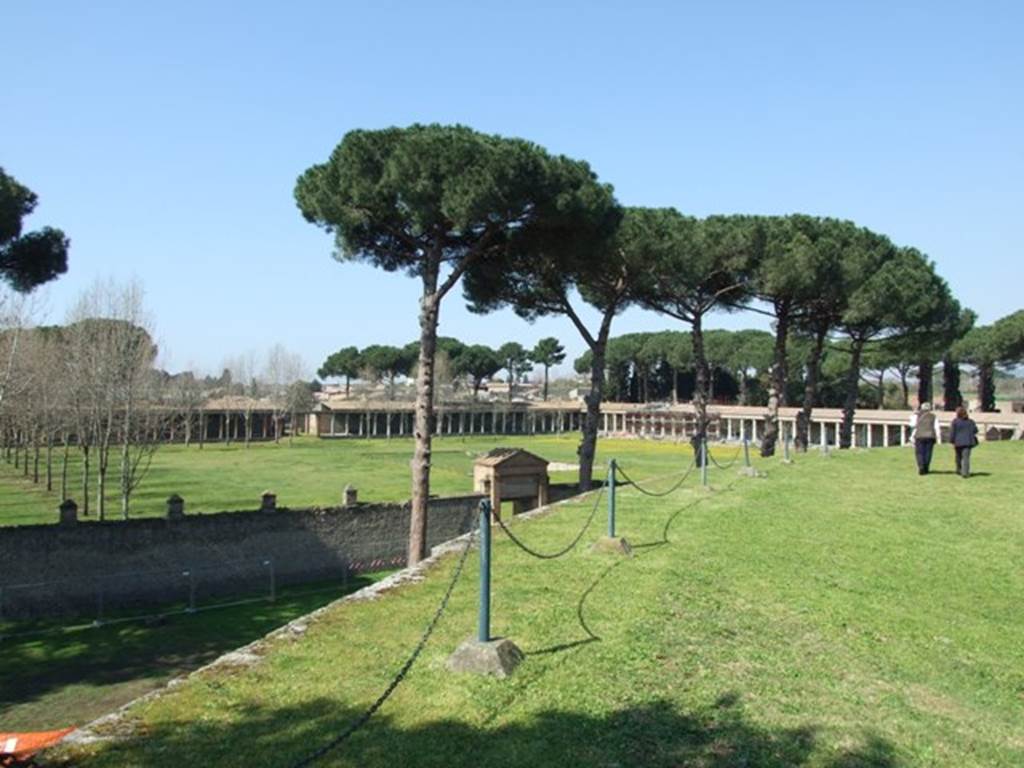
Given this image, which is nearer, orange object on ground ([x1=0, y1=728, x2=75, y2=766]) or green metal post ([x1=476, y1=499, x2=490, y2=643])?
orange object on ground ([x1=0, y1=728, x2=75, y2=766])

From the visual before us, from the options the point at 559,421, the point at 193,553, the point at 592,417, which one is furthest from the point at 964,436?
the point at 559,421

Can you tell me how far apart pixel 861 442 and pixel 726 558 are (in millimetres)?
62539

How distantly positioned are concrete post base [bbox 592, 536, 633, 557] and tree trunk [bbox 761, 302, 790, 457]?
16968mm

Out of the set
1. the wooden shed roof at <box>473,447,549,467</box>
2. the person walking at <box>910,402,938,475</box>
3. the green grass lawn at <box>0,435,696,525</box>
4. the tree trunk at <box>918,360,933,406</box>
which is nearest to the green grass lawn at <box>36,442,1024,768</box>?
the person walking at <box>910,402,938,475</box>

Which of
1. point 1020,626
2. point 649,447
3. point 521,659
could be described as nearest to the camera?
point 521,659

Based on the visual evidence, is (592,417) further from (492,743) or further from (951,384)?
(951,384)

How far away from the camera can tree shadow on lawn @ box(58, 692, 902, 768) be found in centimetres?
469

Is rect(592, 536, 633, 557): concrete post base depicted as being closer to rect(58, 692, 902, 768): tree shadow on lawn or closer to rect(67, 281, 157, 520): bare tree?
rect(58, 692, 902, 768): tree shadow on lawn

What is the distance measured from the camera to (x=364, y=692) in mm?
5676

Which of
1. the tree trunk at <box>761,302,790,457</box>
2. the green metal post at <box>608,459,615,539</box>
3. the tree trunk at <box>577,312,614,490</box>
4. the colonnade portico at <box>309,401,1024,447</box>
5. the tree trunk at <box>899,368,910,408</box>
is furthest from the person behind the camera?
the colonnade portico at <box>309,401,1024,447</box>

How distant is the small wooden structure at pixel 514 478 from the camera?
→ 25.2 metres

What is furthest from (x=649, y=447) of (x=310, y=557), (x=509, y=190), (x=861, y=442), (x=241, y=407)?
(x=509, y=190)

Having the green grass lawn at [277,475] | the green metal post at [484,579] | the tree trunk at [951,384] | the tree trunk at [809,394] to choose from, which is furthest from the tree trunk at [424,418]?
the tree trunk at [951,384]

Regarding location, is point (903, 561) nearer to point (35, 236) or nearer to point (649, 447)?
point (35, 236)
